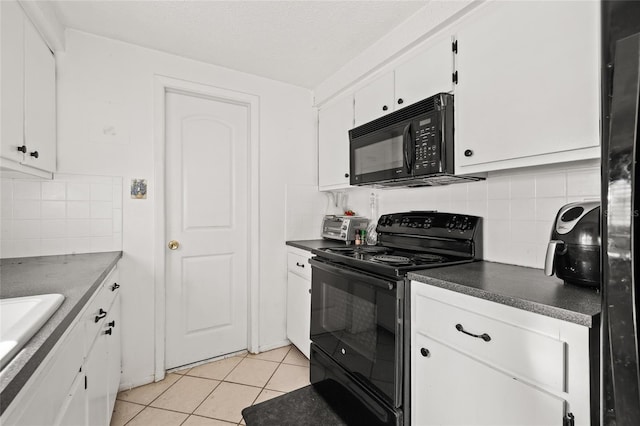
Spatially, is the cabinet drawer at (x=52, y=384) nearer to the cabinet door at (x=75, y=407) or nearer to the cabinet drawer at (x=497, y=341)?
the cabinet door at (x=75, y=407)

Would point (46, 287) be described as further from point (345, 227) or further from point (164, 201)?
point (345, 227)

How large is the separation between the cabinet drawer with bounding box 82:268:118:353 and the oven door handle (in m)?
1.13

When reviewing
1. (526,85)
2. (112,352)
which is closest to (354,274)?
(526,85)

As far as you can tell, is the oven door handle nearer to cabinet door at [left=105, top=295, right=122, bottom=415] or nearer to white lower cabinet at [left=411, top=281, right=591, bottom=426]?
white lower cabinet at [left=411, top=281, right=591, bottom=426]

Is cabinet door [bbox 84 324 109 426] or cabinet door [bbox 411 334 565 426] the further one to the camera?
cabinet door [bbox 84 324 109 426]

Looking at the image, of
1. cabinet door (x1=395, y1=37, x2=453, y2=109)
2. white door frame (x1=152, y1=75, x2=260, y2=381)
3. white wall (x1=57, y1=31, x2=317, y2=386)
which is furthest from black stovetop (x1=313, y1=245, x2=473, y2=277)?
white wall (x1=57, y1=31, x2=317, y2=386)

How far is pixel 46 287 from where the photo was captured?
1.14 metres

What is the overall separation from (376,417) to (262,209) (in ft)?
5.49

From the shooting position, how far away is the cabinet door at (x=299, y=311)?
232cm

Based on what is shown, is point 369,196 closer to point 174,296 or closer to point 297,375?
point 297,375

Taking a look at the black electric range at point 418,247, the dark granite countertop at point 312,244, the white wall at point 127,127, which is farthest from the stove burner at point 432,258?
the white wall at point 127,127

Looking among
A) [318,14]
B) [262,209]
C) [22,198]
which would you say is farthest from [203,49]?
[22,198]

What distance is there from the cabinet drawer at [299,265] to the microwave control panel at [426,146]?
42.9 inches

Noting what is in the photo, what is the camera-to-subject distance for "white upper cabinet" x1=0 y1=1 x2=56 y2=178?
130cm
